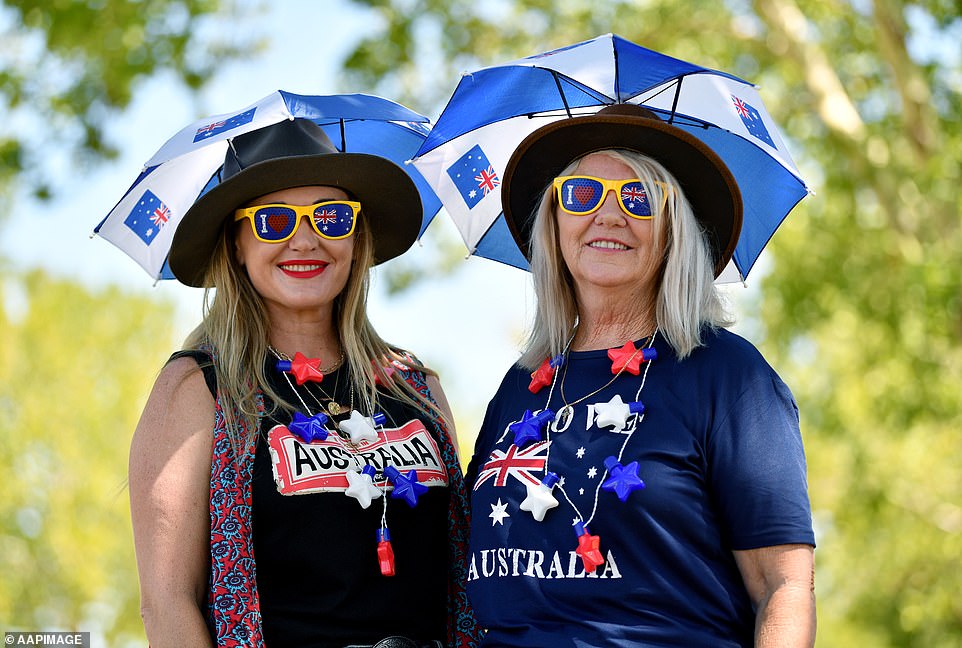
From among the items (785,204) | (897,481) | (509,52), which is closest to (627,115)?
(785,204)

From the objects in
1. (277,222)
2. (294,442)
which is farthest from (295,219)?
(294,442)

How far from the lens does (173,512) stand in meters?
3.57

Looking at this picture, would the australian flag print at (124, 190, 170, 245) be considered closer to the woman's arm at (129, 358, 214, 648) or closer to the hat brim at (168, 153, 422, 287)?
the hat brim at (168, 153, 422, 287)

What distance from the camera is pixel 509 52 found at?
11266 millimetres

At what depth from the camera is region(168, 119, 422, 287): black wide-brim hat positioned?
12.9ft

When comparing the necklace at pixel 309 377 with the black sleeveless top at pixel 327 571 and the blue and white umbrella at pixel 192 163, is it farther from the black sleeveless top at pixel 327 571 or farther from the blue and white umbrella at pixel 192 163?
the blue and white umbrella at pixel 192 163

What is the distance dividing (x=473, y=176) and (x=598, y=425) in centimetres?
140

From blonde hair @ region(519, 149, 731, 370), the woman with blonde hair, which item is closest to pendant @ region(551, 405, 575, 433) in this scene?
blonde hair @ region(519, 149, 731, 370)

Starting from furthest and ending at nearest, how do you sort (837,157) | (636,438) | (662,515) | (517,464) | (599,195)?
(837,157)
(599,195)
(517,464)
(636,438)
(662,515)

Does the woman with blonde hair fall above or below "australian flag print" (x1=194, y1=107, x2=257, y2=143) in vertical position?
below

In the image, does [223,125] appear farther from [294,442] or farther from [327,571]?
[327,571]

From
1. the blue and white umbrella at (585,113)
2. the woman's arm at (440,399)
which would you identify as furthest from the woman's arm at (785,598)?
the woman's arm at (440,399)

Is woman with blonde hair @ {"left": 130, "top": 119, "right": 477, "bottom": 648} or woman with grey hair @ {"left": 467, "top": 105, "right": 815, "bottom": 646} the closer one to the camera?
woman with grey hair @ {"left": 467, "top": 105, "right": 815, "bottom": 646}

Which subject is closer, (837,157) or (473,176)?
(473,176)
